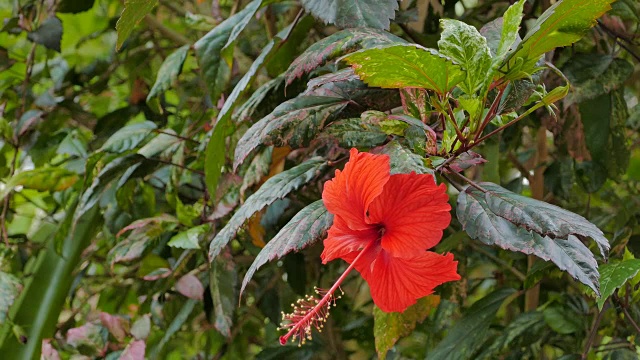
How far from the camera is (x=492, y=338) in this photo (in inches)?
32.3

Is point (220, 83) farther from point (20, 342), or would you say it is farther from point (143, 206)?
point (20, 342)

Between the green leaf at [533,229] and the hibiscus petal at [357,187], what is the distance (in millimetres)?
64

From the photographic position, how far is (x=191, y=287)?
2.61ft

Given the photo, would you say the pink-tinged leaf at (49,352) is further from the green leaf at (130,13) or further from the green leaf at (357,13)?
the green leaf at (357,13)

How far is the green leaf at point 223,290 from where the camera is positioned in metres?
0.73

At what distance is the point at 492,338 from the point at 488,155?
0.22 m

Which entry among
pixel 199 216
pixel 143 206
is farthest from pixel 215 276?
pixel 143 206

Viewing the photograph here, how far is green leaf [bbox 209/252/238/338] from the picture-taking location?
73cm

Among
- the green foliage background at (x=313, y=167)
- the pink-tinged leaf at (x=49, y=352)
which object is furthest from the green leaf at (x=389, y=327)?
the pink-tinged leaf at (x=49, y=352)

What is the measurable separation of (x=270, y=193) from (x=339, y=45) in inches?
4.5

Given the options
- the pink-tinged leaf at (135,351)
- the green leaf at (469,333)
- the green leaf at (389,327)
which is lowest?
the green leaf at (469,333)

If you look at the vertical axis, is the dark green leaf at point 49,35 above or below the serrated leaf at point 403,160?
below

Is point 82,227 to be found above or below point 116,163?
below

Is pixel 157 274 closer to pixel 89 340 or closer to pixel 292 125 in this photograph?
pixel 89 340
